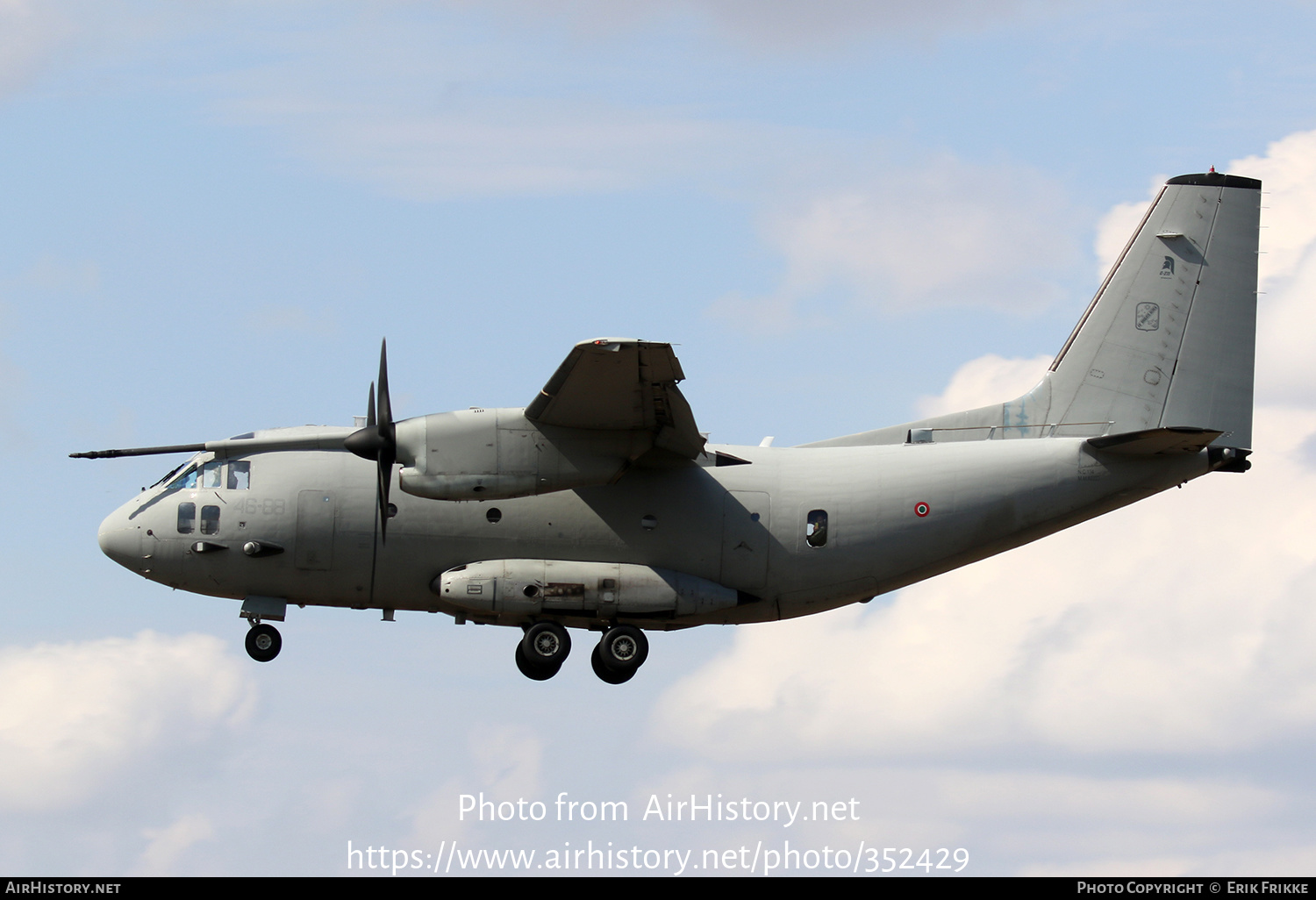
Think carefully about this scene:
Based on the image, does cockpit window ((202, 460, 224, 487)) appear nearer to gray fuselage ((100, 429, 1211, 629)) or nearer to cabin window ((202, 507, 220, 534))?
gray fuselage ((100, 429, 1211, 629))

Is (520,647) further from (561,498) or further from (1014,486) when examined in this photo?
(1014,486)

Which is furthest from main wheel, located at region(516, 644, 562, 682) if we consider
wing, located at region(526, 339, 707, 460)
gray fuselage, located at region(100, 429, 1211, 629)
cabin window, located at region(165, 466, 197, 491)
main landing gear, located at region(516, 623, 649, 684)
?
cabin window, located at region(165, 466, 197, 491)

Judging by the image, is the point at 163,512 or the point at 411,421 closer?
the point at 411,421

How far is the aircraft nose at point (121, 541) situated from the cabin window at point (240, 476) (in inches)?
65.6

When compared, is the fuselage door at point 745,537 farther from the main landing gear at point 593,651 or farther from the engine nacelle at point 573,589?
the main landing gear at point 593,651

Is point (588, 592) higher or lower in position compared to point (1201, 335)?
lower

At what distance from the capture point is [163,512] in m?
25.3

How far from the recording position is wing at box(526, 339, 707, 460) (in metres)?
22.0

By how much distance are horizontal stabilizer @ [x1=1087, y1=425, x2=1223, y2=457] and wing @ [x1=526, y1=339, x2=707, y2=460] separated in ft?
22.7

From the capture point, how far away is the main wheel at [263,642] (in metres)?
25.7
